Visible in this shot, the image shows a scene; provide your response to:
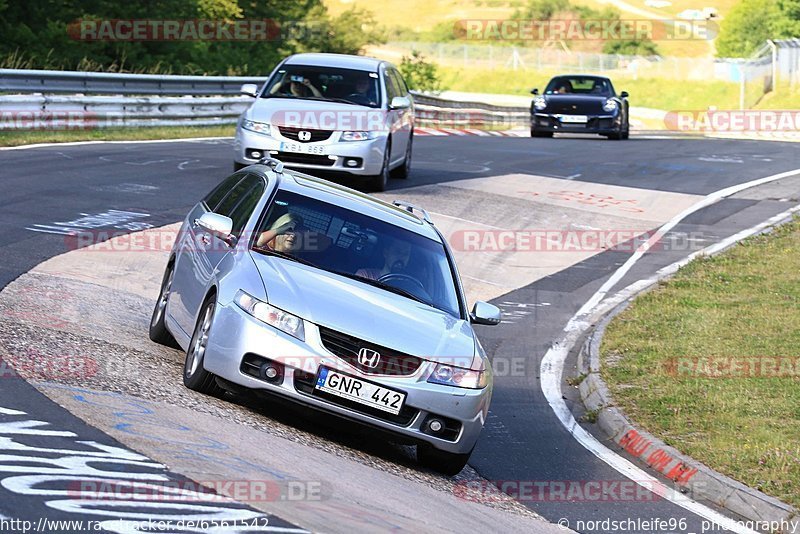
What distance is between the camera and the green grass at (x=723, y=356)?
8844 millimetres

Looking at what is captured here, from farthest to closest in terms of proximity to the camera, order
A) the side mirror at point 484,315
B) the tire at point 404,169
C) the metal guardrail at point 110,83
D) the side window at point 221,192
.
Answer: the metal guardrail at point 110,83, the tire at point 404,169, the side window at point 221,192, the side mirror at point 484,315

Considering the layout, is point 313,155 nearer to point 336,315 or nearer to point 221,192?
point 221,192

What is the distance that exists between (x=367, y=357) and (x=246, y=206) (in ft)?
6.85

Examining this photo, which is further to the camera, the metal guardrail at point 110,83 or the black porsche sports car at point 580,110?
the black porsche sports car at point 580,110

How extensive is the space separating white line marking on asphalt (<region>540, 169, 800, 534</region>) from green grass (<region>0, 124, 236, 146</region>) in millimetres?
10904

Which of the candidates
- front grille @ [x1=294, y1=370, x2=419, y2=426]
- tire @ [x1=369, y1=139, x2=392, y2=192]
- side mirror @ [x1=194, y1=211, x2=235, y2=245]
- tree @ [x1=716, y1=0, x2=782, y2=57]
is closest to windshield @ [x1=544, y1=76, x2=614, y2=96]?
tire @ [x1=369, y1=139, x2=392, y2=192]

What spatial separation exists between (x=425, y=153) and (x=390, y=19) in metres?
122

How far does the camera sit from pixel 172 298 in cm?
961

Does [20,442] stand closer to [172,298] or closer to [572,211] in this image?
[172,298]

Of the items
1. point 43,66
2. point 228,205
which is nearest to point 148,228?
point 228,205

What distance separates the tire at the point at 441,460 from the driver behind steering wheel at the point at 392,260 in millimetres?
1315

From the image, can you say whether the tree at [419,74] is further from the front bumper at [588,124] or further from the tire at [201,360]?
the tire at [201,360]

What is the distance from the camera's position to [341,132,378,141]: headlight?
1795 cm

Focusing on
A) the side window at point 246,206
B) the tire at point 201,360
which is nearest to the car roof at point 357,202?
the side window at point 246,206
